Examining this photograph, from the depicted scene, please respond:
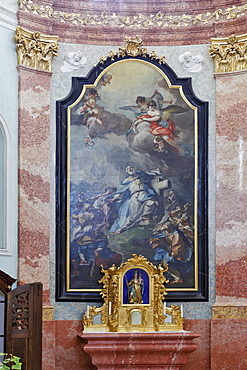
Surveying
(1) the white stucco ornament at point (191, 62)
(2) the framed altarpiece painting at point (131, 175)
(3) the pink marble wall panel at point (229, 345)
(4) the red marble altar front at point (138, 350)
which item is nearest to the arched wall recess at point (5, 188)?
(2) the framed altarpiece painting at point (131, 175)

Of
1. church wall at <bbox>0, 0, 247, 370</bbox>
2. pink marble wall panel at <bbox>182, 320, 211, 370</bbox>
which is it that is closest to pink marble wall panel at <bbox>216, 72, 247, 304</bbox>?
church wall at <bbox>0, 0, 247, 370</bbox>

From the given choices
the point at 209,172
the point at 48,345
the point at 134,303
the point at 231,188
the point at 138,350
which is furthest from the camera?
the point at 209,172

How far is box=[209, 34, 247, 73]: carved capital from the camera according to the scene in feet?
46.7

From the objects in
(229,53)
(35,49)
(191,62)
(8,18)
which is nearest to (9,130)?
(35,49)

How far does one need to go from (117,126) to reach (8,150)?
2350 mm

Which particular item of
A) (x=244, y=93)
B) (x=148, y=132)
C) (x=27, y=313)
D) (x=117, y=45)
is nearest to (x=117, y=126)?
(x=148, y=132)

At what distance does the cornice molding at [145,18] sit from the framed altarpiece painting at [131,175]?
1.56 feet

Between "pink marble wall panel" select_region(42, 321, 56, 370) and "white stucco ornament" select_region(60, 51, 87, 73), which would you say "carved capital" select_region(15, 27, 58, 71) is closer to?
"white stucco ornament" select_region(60, 51, 87, 73)

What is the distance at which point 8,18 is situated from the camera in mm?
13758

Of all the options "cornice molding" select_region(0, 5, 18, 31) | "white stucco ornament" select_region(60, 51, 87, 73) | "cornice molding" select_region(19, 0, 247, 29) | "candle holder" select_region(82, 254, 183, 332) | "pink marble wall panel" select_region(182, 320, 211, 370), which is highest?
"cornice molding" select_region(19, 0, 247, 29)

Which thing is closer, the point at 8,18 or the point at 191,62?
the point at 8,18

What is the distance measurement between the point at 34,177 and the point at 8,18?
10.2 ft

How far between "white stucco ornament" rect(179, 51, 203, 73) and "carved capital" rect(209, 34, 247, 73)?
0.29 metres

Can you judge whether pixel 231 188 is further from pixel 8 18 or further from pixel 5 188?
pixel 8 18
